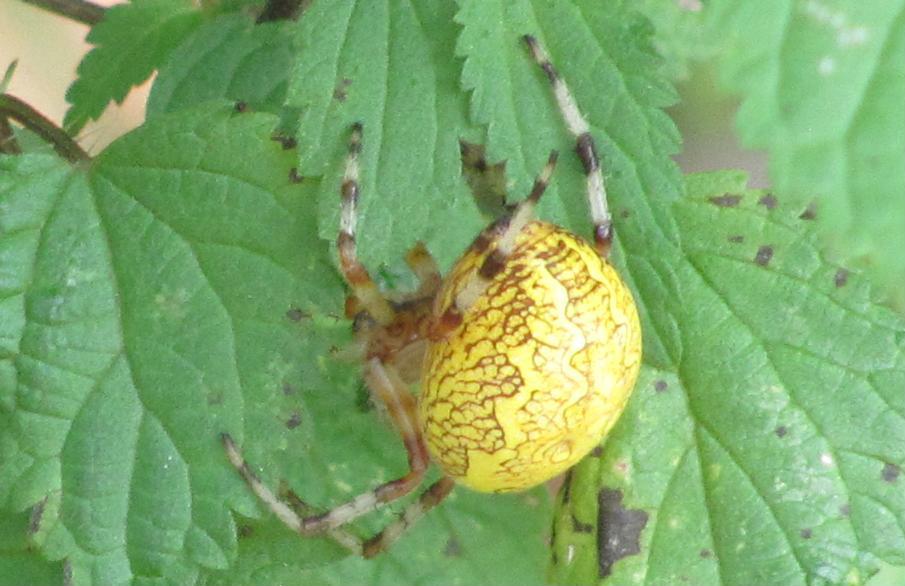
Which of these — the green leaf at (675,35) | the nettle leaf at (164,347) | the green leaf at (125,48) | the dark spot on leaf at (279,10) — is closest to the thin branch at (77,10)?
the green leaf at (125,48)

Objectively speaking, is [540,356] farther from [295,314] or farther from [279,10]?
[279,10]

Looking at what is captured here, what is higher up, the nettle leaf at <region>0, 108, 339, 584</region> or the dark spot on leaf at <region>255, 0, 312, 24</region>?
the dark spot on leaf at <region>255, 0, 312, 24</region>

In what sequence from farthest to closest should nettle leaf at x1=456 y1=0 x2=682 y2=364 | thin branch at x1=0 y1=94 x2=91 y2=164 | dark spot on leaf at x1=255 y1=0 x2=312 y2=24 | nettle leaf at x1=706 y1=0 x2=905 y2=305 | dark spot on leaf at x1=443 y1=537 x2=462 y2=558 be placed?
dark spot on leaf at x1=443 y1=537 x2=462 y2=558
dark spot on leaf at x1=255 y1=0 x2=312 y2=24
thin branch at x1=0 y1=94 x2=91 y2=164
nettle leaf at x1=456 y1=0 x2=682 y2=364
nettle leaf at x1=706 y1=0 x2=905 y2=305

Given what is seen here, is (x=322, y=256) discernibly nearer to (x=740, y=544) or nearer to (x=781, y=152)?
(x=781, y=152)

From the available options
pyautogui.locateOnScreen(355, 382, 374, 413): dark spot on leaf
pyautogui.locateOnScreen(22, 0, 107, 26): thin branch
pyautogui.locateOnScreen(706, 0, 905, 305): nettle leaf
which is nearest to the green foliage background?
pyautogui.locateOnScreen(355, 382, 374, 413): dark spot on leaf

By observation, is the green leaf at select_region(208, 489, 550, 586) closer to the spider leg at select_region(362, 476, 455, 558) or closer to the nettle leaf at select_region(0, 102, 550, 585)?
the spider leg at select_region(362, 476, 455, 558)
